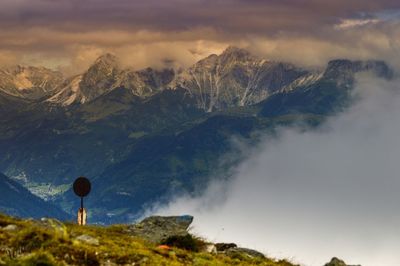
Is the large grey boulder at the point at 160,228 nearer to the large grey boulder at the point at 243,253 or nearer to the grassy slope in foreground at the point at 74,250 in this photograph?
the large grey boulder at the point at 243,253

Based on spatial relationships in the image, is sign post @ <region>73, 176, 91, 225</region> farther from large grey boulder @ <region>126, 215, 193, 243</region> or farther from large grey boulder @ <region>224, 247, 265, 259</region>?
large grey boulder @ <region>224, 247, 265, 259</region>

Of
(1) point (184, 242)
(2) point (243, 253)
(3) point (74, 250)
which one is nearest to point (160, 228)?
(1) point (184, 242)

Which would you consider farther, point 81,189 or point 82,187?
point 82,187

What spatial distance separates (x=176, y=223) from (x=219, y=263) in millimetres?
Result: 9232

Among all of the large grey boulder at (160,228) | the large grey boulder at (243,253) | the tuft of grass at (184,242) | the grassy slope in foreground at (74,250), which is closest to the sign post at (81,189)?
the large grey boulder at (160,228)

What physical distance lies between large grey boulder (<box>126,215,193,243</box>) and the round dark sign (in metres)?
3.18

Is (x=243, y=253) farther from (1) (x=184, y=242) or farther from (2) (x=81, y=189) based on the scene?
(2) (x=81, y=189)

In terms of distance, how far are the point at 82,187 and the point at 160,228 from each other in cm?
504

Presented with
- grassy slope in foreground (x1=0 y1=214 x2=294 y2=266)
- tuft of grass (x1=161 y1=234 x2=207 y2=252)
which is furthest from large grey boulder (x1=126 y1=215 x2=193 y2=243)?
grassy slope in foreground (x1=0 y1=214 x2=294 y2=266)

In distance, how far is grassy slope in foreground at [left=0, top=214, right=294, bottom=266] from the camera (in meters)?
24.9

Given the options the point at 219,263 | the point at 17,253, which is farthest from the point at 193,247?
the point at 17,253

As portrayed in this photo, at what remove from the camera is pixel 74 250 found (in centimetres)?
2617

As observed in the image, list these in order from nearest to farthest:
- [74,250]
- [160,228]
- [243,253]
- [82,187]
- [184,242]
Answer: [74,250] → [184,242] → [243,253] → [82,187] → [160,228]

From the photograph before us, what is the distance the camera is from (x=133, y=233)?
37312 mm
